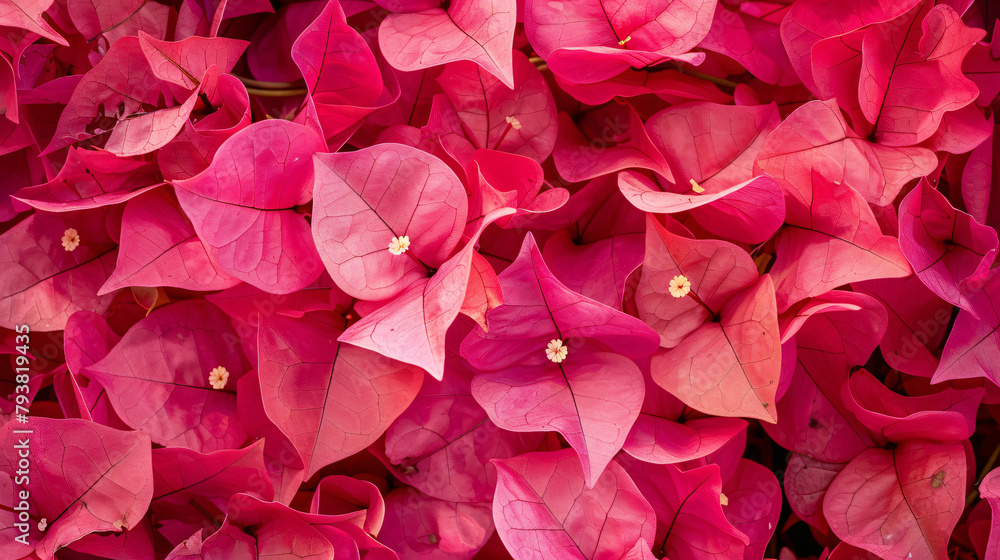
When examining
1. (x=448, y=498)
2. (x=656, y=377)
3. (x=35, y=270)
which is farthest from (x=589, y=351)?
(x=35, y=270)

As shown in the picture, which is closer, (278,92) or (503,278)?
(503,278)

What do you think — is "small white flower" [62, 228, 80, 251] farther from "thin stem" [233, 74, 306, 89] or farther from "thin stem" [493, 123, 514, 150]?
"thin stem" [493, 123, 514, 150]

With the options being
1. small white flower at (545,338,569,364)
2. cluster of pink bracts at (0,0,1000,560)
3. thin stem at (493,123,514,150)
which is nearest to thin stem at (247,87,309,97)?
cluster of pink bracts at (0,0,1000,560)

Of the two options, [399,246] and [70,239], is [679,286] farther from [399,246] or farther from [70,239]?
[70,239]

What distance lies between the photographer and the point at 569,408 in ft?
1.57

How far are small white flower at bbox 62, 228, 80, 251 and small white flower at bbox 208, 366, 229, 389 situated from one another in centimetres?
16

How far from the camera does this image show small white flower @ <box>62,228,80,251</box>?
0.56 metres

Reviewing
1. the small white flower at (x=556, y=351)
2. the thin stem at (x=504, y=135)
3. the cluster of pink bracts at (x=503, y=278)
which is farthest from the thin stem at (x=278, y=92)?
the small white flower at (x=556, y=351)

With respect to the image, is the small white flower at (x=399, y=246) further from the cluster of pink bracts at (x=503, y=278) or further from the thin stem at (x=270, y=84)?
the thin stem at (x=270, y=84)

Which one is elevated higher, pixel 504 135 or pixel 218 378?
pixel 504 135

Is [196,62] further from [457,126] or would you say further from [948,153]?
[948,153]

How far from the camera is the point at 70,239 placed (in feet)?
1.84

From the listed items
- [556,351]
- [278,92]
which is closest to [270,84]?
[278,92]

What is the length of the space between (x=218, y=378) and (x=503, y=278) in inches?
10.5
